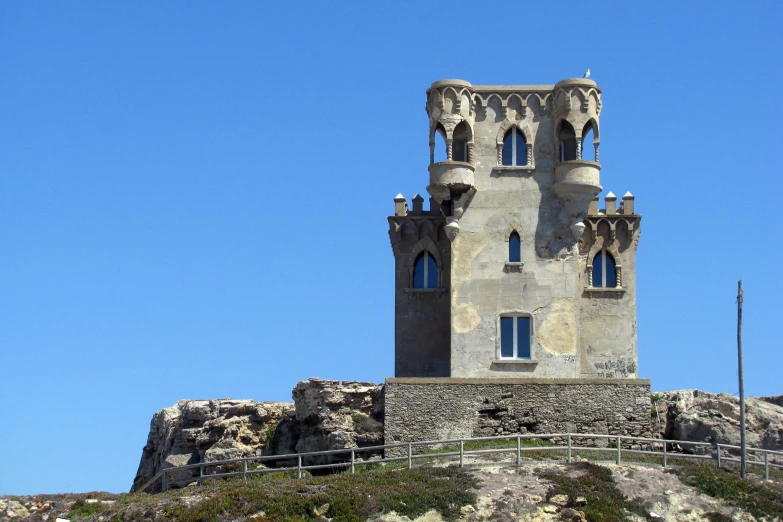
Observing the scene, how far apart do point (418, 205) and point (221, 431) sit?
37.3 feet

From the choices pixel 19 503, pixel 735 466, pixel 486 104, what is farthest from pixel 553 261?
pixel 19 503

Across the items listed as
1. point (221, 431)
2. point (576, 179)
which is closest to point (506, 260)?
point (576, 179)

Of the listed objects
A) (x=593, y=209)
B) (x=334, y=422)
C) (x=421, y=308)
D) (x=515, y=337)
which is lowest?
(x=334, y=422)

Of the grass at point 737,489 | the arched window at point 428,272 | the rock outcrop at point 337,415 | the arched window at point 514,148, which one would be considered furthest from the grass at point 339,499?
the arched window at point 514,148

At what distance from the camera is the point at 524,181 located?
182 ft

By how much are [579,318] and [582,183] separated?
4924mm

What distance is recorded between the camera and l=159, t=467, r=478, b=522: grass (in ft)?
142

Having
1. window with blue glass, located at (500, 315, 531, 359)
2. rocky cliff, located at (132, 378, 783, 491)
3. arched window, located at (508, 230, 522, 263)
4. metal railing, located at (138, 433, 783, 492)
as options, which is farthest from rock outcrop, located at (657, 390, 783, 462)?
arched window, located at (508, 230, 522, 263)

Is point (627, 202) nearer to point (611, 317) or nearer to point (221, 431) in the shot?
point (611, 317)

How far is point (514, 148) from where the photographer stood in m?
56.1

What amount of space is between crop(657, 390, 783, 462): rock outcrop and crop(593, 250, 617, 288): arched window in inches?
218

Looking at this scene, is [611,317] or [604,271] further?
[604,271]

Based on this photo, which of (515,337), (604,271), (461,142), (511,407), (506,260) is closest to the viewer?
(511,407)

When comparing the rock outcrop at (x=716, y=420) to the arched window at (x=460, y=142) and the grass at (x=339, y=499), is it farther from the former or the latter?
the arched window at (x=460, y=142)
